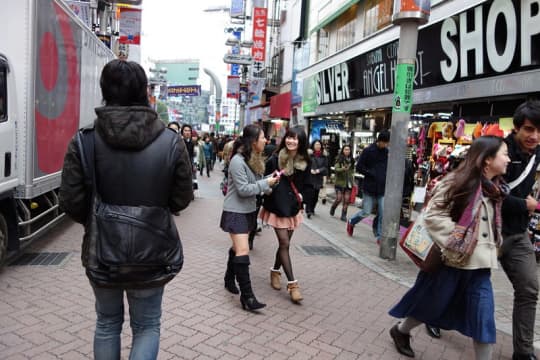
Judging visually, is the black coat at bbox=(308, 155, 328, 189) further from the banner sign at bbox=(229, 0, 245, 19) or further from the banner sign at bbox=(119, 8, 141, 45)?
the banner sign at bbox=(229, 0, 245, 19)

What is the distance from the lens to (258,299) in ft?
15.4

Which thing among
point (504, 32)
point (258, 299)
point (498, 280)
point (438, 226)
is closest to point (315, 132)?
point (504, 32)

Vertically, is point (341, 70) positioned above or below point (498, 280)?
above

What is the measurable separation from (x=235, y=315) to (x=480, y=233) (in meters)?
2.28

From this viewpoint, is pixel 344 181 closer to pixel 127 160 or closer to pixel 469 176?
pixel 469 176

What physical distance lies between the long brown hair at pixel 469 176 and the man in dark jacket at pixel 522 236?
460 millimetres

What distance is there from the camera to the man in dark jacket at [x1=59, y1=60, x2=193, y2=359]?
7.03 feet

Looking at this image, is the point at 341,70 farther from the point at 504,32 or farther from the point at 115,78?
the point at 115,78

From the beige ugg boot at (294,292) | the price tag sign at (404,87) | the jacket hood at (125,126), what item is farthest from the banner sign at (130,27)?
the jacket hood at (125,126)

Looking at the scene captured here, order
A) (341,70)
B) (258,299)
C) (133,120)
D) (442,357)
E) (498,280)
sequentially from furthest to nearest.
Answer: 1. (341,70)
2. (498,280)
3. (258,299)
4. (442,357)
5. (133,120)

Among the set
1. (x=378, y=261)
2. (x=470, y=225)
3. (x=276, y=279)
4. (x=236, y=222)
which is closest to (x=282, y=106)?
(x=378, y=261)

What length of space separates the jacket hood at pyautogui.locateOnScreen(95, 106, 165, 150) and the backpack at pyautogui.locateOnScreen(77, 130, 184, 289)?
109mm

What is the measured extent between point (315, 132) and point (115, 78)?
16351 mm

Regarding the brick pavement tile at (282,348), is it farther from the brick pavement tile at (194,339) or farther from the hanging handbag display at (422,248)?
the hanging handbag display at (422,248)
